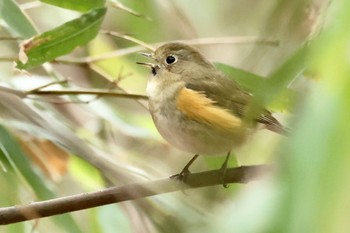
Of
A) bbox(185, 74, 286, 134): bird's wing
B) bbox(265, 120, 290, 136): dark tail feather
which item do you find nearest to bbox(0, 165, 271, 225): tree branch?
bbox(265, 120, 290, 136): dark tail feather

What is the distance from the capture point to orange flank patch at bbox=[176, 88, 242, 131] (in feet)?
4.50

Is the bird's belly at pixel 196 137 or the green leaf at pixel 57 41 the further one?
the bird's belly at pixel 196 137

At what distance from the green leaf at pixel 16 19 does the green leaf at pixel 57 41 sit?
7cm

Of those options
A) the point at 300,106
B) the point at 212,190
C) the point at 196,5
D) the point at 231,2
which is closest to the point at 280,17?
the point at 300,106

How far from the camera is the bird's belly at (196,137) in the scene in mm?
1340

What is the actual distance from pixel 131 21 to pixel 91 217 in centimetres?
A: 45

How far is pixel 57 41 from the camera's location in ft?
3.95

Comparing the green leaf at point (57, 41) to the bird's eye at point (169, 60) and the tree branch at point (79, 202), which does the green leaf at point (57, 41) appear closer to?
the tree branch at point (79, 202)

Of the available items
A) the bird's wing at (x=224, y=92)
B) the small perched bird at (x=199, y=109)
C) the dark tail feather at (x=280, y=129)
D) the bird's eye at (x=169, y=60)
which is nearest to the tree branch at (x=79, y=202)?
the dark tail feather at (x=280, y=129)

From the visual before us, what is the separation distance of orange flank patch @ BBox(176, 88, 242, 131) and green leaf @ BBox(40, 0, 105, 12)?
0.28 meters

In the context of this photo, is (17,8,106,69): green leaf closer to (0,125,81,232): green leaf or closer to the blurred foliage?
the blurred foliage

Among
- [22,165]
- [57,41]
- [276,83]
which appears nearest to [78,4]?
[57,41]

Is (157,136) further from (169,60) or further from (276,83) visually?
(276,83)

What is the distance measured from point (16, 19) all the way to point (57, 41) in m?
0.10
